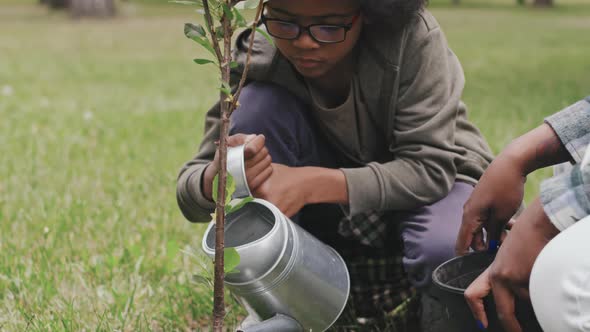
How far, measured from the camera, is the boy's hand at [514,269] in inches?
56.7

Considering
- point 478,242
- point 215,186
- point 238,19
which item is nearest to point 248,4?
point 238,19

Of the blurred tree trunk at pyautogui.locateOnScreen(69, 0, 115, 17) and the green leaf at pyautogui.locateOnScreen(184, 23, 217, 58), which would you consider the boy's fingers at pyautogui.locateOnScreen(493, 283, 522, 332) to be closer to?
the green leaf at pyautogui.locateOnScreen(184, 23, 217, 58)

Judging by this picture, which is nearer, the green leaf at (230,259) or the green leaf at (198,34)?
the green leaf at (198,34)

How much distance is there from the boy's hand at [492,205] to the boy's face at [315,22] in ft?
1.53

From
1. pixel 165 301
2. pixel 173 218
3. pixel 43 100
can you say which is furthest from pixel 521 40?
pixel 165 301

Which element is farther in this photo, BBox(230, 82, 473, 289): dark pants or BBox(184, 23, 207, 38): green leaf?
BBox(230, 82, 473, 289): dark pants

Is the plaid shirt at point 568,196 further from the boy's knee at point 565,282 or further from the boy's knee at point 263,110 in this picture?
the boy's knee at point 263,110

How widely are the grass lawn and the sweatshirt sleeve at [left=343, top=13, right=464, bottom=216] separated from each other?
1.68ft

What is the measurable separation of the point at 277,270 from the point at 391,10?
0.67 m

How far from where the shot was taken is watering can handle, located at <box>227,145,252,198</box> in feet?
5.37

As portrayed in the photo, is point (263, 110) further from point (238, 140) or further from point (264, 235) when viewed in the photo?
point (264, 235)

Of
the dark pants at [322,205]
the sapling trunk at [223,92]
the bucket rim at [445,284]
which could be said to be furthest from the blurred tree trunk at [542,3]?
the sapling trunk at [223,92]

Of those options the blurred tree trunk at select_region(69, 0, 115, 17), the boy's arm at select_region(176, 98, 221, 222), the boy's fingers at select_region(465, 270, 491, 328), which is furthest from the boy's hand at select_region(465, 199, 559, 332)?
the blurred tree trunk at select_region(69, 0, 115, 17)

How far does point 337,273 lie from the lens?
1.81 meters
